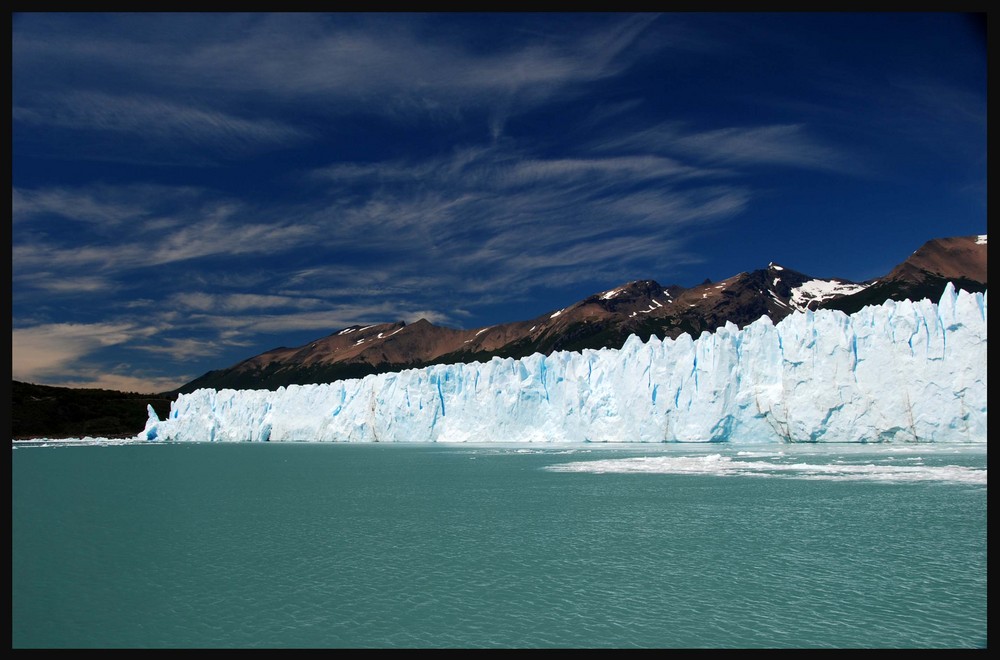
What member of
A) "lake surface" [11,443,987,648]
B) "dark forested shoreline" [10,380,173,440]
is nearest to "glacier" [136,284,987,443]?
"lake surface" [11,443,987,648]

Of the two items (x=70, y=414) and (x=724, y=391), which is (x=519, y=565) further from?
(x=70, y=414)

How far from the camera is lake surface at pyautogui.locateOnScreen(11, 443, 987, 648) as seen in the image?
878 cm

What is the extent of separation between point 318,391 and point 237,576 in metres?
55.4

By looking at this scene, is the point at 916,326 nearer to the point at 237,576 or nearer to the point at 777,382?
the point at 777,382

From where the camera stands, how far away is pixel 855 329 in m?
39.8

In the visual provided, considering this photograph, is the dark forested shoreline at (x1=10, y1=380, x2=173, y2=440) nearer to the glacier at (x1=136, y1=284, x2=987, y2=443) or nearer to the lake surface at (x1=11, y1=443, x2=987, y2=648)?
the glacier at (x1=136, y1=284, x2=987, y2=443)

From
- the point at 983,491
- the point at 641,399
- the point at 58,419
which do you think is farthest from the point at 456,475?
the point at 58,419

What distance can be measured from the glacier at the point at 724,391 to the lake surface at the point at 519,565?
54.7 feet

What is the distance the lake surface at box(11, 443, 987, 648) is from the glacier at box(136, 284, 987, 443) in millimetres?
16675

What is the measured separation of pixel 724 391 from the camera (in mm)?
43500

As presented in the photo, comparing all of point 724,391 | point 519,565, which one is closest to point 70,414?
point 724,391

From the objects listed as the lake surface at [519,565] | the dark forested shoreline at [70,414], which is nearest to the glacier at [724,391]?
the lake surface at [519,565]

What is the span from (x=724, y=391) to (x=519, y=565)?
34756 mm

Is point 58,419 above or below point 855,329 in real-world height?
below
